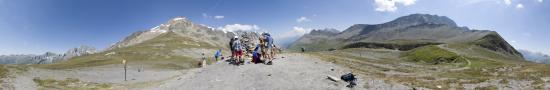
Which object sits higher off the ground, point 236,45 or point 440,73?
point 236,45

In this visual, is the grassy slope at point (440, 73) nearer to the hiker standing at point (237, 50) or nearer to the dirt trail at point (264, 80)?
the dirt trail at point (264, 80)

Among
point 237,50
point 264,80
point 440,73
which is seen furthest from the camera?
point 440,73

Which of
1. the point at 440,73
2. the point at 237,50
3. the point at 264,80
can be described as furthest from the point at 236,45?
the point at 440,73

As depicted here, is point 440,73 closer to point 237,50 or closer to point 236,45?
point 237,50

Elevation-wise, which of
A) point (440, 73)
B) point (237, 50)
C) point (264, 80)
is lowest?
point (440, 73)

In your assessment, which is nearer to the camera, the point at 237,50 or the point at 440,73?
the point at 237,50

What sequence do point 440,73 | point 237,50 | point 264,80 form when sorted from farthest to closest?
1. point 440,73
2. point 237,50
3. point 264,80

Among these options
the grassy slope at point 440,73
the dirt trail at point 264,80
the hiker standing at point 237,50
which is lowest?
the grassy slope at point 440,73

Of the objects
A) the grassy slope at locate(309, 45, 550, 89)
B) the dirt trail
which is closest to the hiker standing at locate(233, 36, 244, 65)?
the dirt trail

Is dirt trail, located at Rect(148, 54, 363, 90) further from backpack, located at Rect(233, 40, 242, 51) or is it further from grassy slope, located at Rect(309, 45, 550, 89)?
grassy slope, located at Rect(309, 45, 550, 89)

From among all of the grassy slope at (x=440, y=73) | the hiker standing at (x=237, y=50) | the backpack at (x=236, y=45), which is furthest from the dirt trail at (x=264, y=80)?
the grassy slope at (x=440, y=73)

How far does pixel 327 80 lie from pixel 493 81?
18174mm

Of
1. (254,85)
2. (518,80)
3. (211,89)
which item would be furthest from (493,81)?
(211,89)

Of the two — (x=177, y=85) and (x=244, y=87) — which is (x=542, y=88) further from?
(x=177, y=85)
